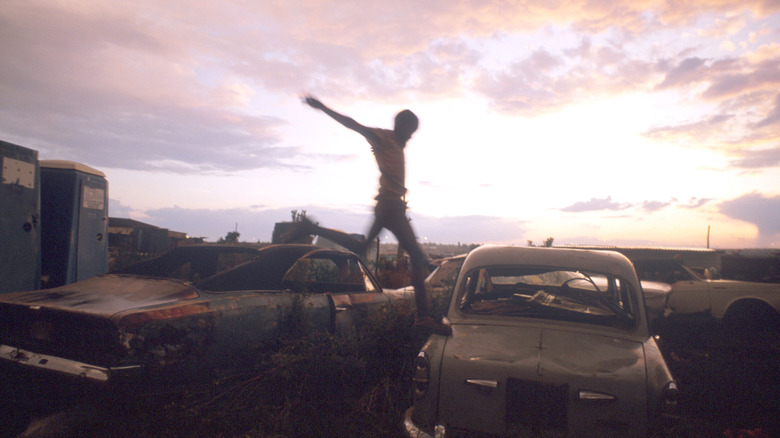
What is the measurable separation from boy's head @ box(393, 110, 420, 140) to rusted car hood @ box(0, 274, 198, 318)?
86.6 inches

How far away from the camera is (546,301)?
157 inches

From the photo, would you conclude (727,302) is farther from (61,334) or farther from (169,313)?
(61,334)

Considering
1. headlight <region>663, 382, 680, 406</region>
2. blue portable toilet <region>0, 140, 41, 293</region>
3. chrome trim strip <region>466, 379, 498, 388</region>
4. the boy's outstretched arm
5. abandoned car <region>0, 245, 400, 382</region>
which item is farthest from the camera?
blue portable toilet <region>0, 140, 41, 293</region>

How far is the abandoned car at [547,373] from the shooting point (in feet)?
8.77

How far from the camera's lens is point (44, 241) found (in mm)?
6363

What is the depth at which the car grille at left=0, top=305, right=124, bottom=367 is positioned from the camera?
3.03 meters

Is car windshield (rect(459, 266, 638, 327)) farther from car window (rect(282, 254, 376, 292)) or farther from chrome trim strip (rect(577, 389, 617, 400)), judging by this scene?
car window (rect(282, 254, 376, 292))

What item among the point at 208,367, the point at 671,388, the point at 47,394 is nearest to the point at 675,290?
the point at 671,388

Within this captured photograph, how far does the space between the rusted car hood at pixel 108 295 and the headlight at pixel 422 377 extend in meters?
1.98

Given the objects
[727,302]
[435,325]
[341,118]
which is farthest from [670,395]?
[727,302]

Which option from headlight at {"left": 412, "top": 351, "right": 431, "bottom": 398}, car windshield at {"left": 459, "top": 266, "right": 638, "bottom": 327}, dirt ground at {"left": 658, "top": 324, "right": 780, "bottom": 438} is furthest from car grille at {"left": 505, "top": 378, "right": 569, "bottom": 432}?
dirt ground at {"left": 658, "top": 324, "right": 780, "bottom": 438}

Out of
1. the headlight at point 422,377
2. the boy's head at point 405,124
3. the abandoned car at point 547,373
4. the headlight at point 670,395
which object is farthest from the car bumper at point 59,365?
the headlight at point 670,395

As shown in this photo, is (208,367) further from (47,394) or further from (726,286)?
(726,286)

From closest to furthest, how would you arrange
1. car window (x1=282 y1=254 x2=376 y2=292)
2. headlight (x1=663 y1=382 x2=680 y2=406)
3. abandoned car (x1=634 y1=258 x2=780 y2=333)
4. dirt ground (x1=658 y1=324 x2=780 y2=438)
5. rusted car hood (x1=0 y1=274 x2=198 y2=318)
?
headlight (x1=663 y1=382 x2=680 y2=406), rusted car hood (x1=0 y1=274 x2=198 y2=318), dirt ground (x1=658 y1=324 x2=780 y2=438), car window (x1=282 y1=254 x2=376 y2=292), abandoned car (x1=634 y1=258 x2=780 y2=333)
